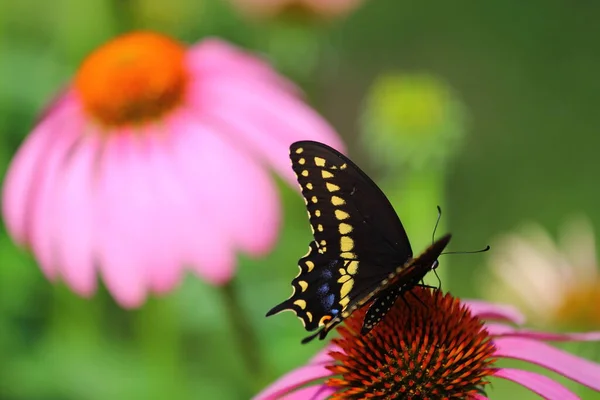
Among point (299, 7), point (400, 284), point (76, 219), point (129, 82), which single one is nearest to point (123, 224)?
point (76, 219)

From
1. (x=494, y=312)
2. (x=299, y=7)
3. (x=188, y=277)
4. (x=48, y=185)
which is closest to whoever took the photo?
(x=494, y=312)

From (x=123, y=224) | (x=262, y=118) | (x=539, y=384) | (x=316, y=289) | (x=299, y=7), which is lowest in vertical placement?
(x=539, y=384)

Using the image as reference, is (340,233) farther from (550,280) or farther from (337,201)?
(550,280)

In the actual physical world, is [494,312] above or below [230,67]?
below

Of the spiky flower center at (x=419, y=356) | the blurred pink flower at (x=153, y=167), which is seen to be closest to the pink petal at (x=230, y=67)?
the blurred pink flower at (x=153, y=167)

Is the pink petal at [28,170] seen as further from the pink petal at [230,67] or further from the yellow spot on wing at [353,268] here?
the yellow spot on wing at [353,268]

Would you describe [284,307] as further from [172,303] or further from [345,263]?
[172,303]

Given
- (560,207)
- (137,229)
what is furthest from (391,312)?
(560,207)
